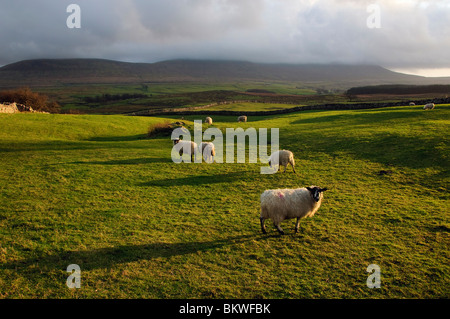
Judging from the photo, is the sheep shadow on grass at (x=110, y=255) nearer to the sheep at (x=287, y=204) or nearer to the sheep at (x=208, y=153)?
the sheep at (x=287, y=204)

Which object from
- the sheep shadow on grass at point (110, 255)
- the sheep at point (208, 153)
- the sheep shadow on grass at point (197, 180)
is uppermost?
the sheep at point (208, 153)

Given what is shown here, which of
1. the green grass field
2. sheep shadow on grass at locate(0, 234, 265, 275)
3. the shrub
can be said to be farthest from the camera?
the shrub

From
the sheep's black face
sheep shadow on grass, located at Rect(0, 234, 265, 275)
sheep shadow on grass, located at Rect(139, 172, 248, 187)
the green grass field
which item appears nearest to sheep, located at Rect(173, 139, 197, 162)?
the green grass field

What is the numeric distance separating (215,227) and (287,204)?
293 cm

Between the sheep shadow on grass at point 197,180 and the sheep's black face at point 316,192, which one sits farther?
the sheep shadow on grass at point 197,180

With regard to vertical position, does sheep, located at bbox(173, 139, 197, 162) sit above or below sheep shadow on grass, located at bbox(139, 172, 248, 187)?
above

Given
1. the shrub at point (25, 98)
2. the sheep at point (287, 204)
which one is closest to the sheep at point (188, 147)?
the sheep at point (287, 204)

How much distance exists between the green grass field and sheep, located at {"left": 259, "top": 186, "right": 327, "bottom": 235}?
0.69m

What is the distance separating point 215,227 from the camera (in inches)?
420

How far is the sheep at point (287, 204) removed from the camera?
10109 mm

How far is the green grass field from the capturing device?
24.5ft

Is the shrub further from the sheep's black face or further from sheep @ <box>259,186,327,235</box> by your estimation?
the sheep's black face

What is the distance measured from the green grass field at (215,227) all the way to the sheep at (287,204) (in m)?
0.69
